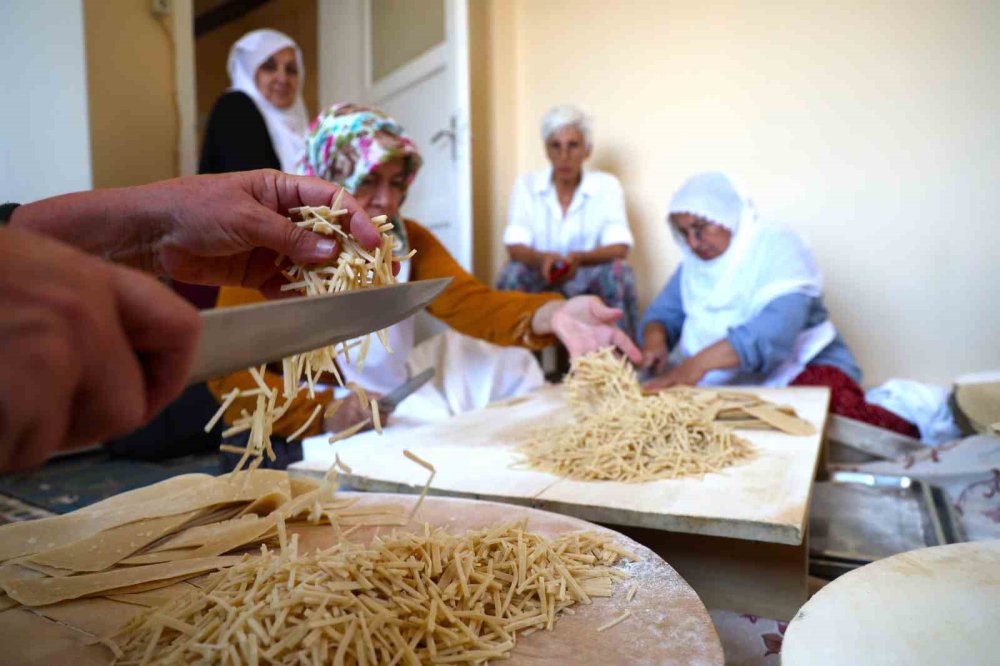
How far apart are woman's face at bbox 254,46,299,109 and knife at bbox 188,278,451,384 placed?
3.23m

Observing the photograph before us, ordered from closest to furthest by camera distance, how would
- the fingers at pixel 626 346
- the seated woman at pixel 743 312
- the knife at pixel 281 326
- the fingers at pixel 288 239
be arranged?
1. the knife at pixel 281 326
2. the fingers at pixel 288 239
3. the fingers at pixel 626 346
4. the seated woman at pixel 743 312

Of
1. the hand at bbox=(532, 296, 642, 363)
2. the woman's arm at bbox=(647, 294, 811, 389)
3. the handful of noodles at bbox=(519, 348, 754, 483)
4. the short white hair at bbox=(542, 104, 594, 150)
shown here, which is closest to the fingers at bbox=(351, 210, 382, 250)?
the handful of noodles at bbox=(519, 348, 754, 483)

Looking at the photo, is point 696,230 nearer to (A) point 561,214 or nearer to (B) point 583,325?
(B) point 583,325

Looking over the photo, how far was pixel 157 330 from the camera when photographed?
0.44 meters

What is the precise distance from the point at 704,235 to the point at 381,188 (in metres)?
1.60

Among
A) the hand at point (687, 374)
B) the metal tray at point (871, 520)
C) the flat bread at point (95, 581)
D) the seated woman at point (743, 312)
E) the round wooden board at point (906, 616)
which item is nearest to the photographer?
the round wooden board at point (906, 616)

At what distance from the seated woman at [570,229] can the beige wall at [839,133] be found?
1.88 ft

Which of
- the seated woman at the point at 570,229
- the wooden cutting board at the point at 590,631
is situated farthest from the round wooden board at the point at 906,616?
the seated woman at the point at 570,229

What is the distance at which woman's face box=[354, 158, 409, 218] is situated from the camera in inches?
→ 84.7

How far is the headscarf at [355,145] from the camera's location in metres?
2.11

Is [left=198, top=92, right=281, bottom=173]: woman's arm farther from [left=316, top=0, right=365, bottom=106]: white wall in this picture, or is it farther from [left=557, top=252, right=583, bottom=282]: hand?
[left=316, top=0, right=365, bottom=106]: white wall

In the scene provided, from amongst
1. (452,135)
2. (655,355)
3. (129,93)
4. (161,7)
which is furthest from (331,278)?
(452,135)

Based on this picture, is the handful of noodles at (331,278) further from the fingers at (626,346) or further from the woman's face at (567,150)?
the woman's face at (567,150)

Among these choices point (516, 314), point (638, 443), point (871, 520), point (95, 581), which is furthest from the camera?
point (516, 314)
